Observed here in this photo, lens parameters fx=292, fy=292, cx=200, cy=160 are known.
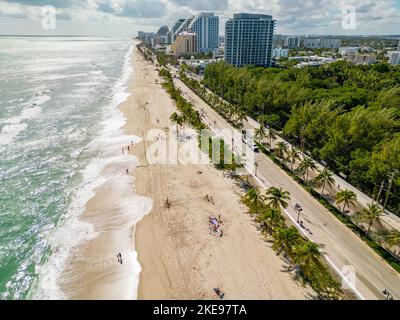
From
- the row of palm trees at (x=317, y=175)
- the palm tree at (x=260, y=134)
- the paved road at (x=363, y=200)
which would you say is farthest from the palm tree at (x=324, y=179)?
the palm tree at (x=260, y=134)

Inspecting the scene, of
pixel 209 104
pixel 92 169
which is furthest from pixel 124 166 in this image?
pixel 209 104

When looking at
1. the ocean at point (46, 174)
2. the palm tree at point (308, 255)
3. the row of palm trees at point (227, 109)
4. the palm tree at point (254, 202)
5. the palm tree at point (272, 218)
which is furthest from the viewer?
the row of palm trees at point (227, 109)

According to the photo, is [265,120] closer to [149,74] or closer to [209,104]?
[209,104]

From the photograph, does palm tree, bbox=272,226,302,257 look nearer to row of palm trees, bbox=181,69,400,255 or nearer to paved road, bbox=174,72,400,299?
paved road, bbox=174,72,400,299

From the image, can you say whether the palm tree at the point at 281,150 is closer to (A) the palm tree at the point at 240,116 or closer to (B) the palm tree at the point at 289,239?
(A) the palm tree at the point at 240,116

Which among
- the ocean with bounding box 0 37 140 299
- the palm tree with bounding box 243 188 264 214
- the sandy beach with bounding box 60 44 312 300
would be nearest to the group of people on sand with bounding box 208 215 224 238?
the sandy beach with bounding box 60 44 312 300

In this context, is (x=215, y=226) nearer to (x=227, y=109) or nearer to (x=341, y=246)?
(x=341, y=246)

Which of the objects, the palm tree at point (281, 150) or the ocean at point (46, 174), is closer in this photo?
the ocean at point (46, 174)
